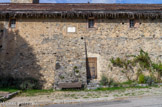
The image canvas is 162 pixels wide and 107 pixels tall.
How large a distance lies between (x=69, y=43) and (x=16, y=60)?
4316 mm

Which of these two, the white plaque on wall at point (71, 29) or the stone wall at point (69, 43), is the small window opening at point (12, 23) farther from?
the white plaque on wall at point (71, 29)

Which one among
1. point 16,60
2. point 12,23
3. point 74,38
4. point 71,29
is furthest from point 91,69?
point 12,23

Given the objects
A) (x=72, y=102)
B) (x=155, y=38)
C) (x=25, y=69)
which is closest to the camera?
(x=72, y=102)

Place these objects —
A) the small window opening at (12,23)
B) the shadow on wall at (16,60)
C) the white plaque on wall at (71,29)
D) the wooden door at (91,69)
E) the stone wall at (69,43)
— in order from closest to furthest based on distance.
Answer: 1. the shadow on wall at (16,60)
2. the stone wall at (69,43)
3. the wooden door at (91,69)
4. the white plaque on wall at (71,29)
5. the small window opening at (12,23)

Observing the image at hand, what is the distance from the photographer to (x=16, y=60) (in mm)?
10812

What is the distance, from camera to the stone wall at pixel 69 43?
1066 cm

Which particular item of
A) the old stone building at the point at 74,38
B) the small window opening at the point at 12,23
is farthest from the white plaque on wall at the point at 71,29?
the small window opening at the point at 12,23

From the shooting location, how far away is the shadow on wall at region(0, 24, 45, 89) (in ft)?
34.3

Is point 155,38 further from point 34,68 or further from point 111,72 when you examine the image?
point 34,68

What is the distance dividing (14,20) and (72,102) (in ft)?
30.0

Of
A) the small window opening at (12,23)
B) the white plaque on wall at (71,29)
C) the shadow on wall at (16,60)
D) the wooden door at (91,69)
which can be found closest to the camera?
the shadow on wall at (16,60)

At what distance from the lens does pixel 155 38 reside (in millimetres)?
11320

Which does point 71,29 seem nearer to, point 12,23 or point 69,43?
point 69,43

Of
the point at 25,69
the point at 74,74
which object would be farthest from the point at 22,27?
the point at 74,74
